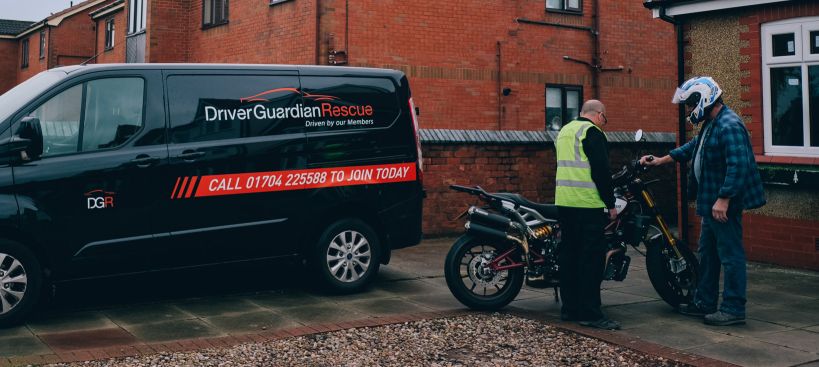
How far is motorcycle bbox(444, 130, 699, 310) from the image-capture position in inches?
279

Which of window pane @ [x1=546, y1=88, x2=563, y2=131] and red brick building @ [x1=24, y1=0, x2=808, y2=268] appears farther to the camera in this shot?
window pane @ [x1=546, y1=88, x2=563, y2=131]

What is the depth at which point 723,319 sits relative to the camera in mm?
6738

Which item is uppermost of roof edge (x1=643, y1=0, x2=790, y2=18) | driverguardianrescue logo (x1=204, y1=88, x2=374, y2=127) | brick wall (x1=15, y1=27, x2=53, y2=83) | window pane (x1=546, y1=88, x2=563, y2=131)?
brick wall (x1=15, y1=27, x2=53, y2=83)

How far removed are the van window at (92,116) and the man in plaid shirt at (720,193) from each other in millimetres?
4482

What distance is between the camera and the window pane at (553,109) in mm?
16141

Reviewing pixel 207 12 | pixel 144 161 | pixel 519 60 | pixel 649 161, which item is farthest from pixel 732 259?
pixel 207 12

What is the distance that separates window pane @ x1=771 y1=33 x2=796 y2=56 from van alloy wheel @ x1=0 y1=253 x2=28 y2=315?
871 centimetres

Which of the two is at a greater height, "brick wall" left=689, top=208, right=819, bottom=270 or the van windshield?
the van windshield

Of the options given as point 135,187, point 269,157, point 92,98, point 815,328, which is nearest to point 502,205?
point 269,157

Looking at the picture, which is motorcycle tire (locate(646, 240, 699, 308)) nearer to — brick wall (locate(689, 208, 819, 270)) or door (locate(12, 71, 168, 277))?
brick wall (locate(689, 208, 819, 270))

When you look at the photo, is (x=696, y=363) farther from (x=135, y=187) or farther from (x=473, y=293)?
(x=135, y=187)

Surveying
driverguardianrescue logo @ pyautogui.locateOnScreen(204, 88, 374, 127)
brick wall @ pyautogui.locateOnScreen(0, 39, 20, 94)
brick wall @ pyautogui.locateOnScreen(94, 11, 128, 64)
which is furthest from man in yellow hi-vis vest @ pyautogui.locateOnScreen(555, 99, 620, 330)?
brick wall @ pyautogui.locateOnScreen(0, 39, 20, 94)

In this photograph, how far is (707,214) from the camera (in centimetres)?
687

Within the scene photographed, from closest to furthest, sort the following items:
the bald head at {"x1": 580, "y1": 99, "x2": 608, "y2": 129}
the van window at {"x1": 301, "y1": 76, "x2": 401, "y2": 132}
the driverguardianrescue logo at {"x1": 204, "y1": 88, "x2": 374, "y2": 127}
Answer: the bald head at {"x1": 580, "y1": 99, "x2": 608, "y2": 129} → the driverguardianrescue logo at {"x1": 204, "y1": 88, "x2": 374, "y2": 127} → the van window at {"x1": 301, "y1": 76, "x2": 401, "y2": 132}
